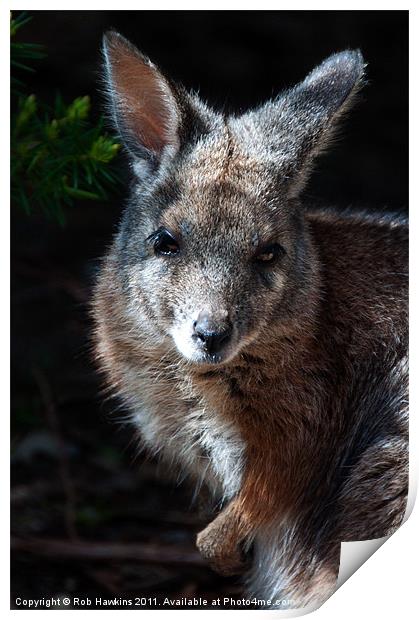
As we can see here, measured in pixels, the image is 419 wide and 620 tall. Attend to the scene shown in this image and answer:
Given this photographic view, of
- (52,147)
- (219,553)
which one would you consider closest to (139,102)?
(52,147)

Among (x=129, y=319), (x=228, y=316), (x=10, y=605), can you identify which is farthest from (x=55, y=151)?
(x=10, y=605)

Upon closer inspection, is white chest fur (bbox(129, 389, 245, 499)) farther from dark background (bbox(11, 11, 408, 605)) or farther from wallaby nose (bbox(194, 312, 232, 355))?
wallaby nose (bbox(194, 312, 232, 355))

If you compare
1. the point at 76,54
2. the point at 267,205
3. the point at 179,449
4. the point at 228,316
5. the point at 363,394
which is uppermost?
the point at 76,54

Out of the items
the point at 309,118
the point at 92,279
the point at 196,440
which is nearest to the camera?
the point at 309,118

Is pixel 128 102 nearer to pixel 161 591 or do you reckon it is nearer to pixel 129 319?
pixel 129 319

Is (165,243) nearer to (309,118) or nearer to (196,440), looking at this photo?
(309,118)

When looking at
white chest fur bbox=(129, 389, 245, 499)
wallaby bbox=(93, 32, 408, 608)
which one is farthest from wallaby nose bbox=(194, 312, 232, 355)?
white chest fur bbox=(129, 389, 245, 499)

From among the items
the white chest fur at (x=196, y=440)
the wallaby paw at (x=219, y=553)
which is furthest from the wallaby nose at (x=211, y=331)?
the wallaby paw at (x=219, y=553)
